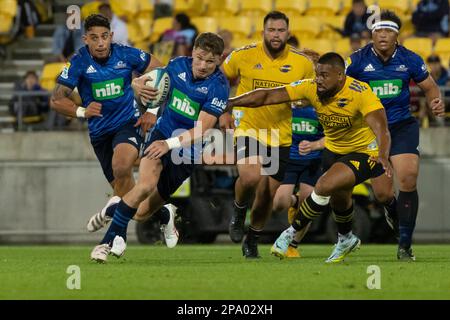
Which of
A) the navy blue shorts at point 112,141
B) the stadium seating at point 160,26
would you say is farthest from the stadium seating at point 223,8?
the navy blue shorts at point 112,141

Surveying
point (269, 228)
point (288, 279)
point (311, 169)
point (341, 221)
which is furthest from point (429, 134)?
point (288, 279)

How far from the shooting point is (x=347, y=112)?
12.8m

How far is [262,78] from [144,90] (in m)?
1.75

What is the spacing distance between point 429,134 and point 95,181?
5768 millimetres

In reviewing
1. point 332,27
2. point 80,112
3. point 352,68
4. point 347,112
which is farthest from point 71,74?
point 332,27

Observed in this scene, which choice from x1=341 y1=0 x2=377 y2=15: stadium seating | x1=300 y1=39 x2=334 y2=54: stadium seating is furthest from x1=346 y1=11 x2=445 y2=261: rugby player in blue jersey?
x1=341 y1=0 x2=377 y2=15: stadium seating

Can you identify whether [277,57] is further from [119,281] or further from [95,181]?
[95,181]

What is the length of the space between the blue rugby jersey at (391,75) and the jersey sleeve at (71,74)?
288 centimetres

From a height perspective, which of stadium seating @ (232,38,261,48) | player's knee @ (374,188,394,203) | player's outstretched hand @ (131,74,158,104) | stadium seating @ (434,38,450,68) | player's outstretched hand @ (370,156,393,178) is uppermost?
stadium seating @ (232,38,261,48)

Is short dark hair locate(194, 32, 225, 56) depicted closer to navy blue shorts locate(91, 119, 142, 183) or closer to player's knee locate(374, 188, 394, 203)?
navy blue shorts locate(91, 119, 142, 183)

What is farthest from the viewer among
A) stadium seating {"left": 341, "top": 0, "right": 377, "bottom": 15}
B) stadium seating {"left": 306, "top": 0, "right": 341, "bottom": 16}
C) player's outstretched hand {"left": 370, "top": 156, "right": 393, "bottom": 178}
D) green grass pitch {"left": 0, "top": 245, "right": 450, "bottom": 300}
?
stadium seating {"left": 306, "top": 0, "right": 341, "bottom": 16}

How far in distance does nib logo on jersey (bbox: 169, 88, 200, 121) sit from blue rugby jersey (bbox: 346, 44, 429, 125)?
1825mm

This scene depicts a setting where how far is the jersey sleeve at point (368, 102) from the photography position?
1253cm

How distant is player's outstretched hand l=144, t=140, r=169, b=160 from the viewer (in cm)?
1259
